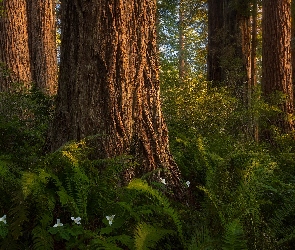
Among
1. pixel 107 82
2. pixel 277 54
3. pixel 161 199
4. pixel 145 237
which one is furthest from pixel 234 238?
pixel 277 54

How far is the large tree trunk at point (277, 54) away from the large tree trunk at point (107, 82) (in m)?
5.62

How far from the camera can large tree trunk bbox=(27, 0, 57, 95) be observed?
37.7ft

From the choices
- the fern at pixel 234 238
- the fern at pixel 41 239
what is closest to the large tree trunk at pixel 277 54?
the fern at pixel 234 238

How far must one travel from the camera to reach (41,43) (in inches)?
457

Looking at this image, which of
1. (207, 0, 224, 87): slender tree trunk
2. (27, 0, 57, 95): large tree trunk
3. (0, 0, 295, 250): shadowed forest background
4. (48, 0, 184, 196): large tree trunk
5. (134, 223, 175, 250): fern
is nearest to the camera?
(134, 223, 175, 250): fern

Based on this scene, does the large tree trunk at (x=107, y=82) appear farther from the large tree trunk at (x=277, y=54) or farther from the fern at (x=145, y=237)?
the large tree trunk at (x=277, y=54)

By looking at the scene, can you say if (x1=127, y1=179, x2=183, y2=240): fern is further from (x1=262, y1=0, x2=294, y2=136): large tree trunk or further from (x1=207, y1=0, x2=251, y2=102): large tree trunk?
(x1=207, y1=0, x2=251, y2=102): large tree trunk

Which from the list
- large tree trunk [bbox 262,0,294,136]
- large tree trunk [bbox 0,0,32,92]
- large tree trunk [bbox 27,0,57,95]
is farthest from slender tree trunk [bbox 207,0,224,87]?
large tree trunk [bbox 0,0,32,92]

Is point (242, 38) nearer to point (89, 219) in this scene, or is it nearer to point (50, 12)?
point (50, 12)

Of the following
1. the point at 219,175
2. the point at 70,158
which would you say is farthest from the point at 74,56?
the point at 219,175

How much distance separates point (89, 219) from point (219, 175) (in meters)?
1.16

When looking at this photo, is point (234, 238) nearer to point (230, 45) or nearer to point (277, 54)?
point (277, 54)

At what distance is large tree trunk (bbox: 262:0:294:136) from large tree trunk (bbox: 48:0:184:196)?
5.62 meters

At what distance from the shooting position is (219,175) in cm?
369
